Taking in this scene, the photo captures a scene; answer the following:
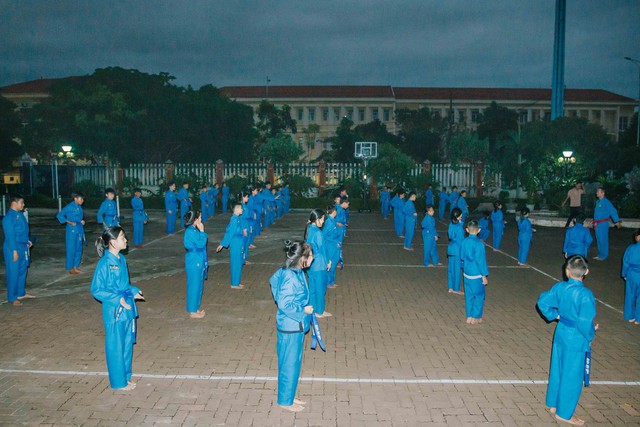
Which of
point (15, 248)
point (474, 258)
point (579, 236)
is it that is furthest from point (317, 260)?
point (579, 236)

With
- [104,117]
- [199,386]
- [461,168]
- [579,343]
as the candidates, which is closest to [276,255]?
[199,386]

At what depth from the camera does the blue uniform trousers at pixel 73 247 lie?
465 inches

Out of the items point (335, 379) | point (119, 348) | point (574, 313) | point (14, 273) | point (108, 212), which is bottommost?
point (335, 379)

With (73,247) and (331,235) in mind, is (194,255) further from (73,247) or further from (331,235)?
(73,247)

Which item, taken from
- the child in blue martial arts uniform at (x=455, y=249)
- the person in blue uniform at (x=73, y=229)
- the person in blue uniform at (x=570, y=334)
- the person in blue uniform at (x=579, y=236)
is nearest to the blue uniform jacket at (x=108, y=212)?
the person in blue uniform at (x=73, y=229)

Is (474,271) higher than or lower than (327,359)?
higher

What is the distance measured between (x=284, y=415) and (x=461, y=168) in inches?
1150

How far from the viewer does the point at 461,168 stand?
32719mm

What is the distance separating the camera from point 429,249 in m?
13.1

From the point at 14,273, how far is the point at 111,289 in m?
4.69

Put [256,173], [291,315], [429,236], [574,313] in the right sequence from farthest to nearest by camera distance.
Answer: [256,173], [429,236], [291,315], [574,313]

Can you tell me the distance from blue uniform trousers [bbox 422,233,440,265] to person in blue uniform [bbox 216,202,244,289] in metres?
4.79

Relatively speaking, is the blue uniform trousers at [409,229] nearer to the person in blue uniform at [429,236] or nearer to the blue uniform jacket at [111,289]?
the person in blue uniform at [429,236]

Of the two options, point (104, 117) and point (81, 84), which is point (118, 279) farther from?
point (81, 84)
